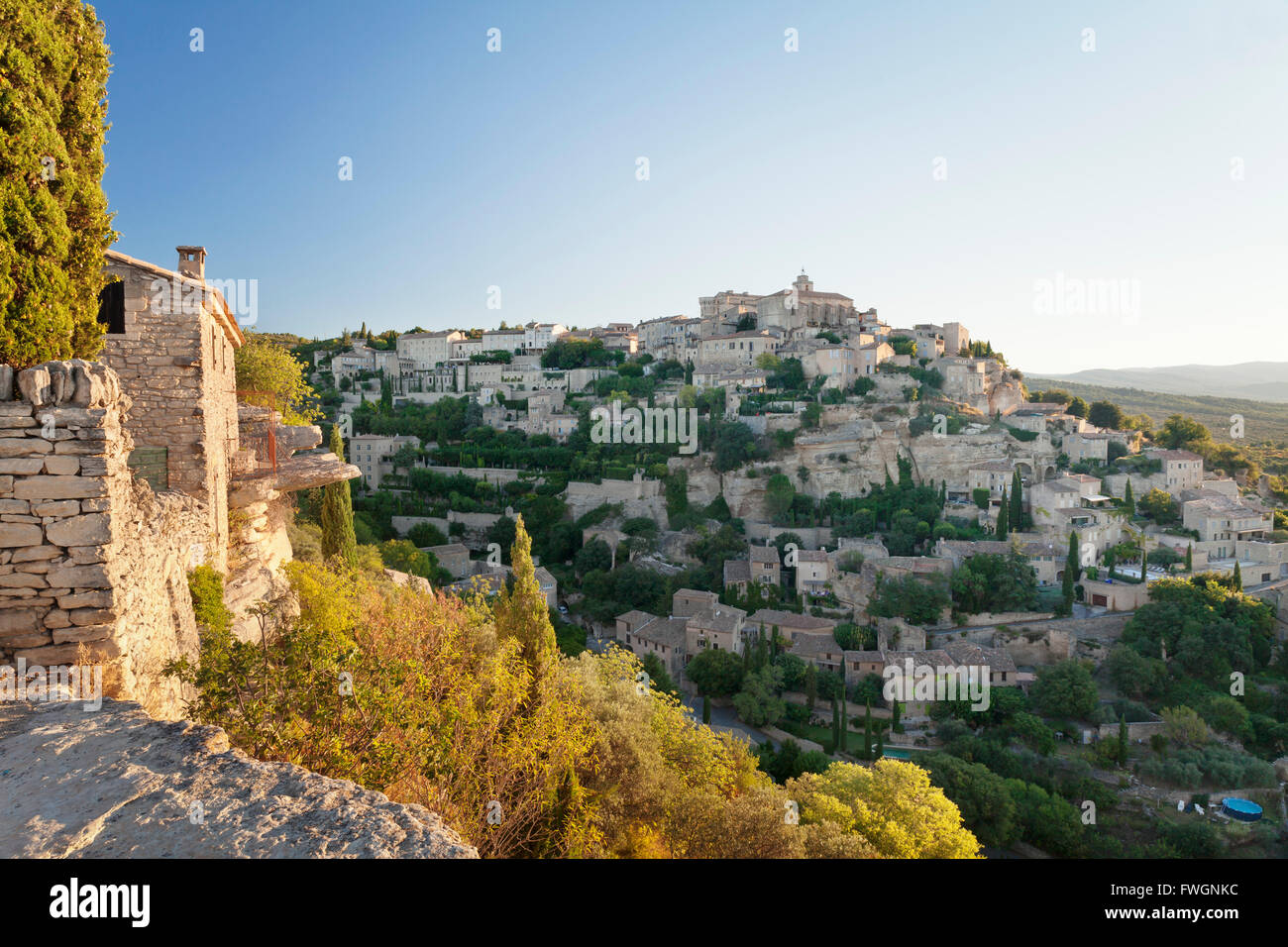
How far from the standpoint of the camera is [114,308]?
299 inches

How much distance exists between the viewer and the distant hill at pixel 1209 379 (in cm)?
10494

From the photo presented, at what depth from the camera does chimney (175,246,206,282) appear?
868 centimetres

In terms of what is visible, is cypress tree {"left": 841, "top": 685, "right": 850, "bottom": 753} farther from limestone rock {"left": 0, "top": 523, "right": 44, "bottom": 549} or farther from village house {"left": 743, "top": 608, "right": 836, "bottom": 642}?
limestone rock {"left": 0, "top": 523, "right": 44, "bottom": 549}

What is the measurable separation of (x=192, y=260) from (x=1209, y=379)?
163m

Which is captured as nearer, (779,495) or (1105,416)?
(779,495)

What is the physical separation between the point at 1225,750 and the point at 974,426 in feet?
81.7

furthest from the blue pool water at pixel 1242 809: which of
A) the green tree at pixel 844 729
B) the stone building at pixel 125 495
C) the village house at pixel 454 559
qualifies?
the village house at pixel 454 559

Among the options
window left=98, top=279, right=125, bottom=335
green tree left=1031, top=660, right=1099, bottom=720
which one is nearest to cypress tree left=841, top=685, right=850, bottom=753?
green tree left=1031, top=660, right=1099, bottom=720

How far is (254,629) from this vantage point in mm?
8336

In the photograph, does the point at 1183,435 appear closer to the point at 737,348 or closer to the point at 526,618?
the point at 737,348

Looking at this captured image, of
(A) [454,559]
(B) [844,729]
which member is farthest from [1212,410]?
(A) [454,559]

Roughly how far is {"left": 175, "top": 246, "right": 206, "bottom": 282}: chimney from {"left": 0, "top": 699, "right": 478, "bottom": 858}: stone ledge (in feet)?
22.2

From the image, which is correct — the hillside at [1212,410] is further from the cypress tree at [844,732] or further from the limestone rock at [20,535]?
the limestone rock at [20,535]
